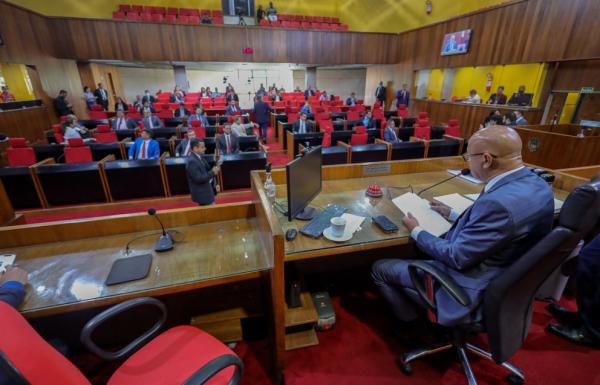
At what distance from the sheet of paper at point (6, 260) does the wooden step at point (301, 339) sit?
1677 millimetres

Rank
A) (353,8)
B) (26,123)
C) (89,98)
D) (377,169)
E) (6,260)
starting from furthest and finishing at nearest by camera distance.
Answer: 1. (353,8)
2. (89,98)
3. (26,123)
4. (377,169)
5. (6,260)

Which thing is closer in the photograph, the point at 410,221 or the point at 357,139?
the point at 410,221

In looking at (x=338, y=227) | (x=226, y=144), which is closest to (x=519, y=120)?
(x=226, y=144)

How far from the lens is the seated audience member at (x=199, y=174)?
314cm

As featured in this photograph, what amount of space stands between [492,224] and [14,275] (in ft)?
7.49

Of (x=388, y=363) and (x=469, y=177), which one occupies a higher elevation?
(x=469, y=177)

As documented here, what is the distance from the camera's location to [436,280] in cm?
139

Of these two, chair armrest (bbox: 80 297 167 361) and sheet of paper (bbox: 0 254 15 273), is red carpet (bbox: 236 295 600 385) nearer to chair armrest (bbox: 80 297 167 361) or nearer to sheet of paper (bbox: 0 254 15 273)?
chair armrest (bbox: 80 297 167 361)

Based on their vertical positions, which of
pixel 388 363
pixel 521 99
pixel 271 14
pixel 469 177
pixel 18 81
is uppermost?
pixel 271 14

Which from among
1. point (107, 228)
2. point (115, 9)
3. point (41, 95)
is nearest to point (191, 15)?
point (115, 9)

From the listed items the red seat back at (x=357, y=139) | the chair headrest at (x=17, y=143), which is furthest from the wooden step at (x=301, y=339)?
the chair headrest at (x=17, y=143)

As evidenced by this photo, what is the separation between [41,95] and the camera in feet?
27.1

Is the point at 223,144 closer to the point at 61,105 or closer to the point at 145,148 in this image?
the point at 145,148

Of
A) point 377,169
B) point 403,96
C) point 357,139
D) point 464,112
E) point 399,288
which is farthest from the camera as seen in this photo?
point 403,96
